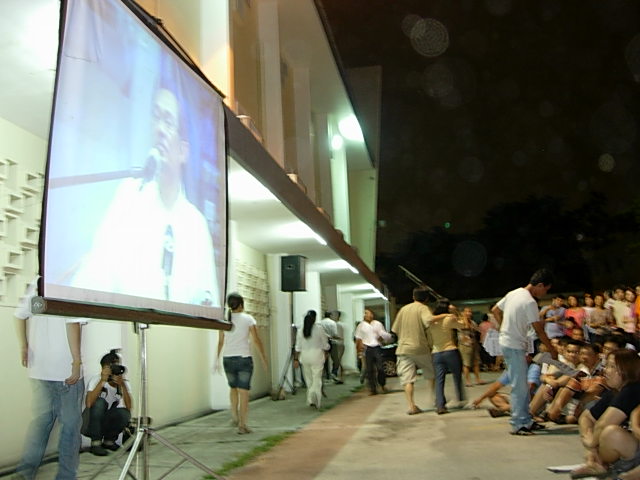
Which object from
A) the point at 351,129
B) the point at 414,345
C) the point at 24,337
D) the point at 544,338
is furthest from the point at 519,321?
the point at 351,129

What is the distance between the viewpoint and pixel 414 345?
10719mm

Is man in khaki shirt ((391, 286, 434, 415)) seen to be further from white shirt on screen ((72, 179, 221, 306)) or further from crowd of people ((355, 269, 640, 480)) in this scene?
white shirt on screen ((72, 179, 221, 306))

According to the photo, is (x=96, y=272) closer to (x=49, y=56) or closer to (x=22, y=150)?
(x=49, y=56)

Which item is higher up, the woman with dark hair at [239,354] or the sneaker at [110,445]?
the woman with dark hair at [239,354]

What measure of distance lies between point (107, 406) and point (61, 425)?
199 cm

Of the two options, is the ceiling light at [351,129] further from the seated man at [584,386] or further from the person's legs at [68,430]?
the person's legs at [68,430]

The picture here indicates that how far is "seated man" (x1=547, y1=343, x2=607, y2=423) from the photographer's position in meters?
7.52

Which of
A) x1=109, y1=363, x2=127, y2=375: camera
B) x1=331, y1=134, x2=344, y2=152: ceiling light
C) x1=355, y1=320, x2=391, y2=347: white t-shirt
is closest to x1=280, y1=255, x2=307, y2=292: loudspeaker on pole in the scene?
x1=355, y1=320, x2=391, y2=347: white t-shirt

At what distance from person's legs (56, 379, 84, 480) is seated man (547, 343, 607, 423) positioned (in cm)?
534

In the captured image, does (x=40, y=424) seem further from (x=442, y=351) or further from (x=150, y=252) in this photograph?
(x=442, y=351)

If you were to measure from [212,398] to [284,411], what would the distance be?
1265mm

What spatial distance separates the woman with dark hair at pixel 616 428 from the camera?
16.7 feet

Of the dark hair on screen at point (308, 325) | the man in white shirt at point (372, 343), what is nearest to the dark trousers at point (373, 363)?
the man in white shirt at point (372, 343)

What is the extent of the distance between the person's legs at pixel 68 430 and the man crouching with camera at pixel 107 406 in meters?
1.82
